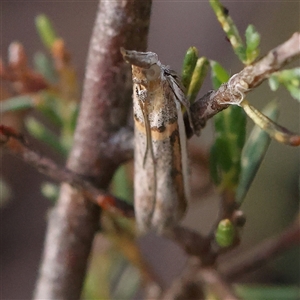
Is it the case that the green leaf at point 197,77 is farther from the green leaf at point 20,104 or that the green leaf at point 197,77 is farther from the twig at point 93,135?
the green leaf at point 20,104

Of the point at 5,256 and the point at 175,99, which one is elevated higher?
the point at 175,99

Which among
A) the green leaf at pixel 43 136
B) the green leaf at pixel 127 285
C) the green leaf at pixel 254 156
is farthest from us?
the green leaf at pixel 127 285

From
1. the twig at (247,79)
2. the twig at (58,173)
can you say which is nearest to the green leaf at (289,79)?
the twig at (247,79)

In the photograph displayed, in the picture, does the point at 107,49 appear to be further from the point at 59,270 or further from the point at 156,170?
the point at 59,270

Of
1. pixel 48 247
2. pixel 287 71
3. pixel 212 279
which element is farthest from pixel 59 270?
pixel 287 71

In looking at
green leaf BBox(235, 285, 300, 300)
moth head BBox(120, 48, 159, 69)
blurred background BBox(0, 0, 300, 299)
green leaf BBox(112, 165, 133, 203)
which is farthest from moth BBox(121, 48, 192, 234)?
blurred background BBox(0, 0, 300, 299)

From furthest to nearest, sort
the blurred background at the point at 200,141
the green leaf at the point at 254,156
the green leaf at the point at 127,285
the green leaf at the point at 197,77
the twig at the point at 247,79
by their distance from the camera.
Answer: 1. the blurred background at the point at 200,141
2. the green leaf at the point at 127,285
3. the green leaf at the point at 254,156
4. the green leaf at the point at 197,77
5. the twig at the point at 247,79

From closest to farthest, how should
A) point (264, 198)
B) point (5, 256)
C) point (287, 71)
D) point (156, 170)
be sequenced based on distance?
point (287, 71) < point (156, 170) < point (264, 198) < point (5, 256)
